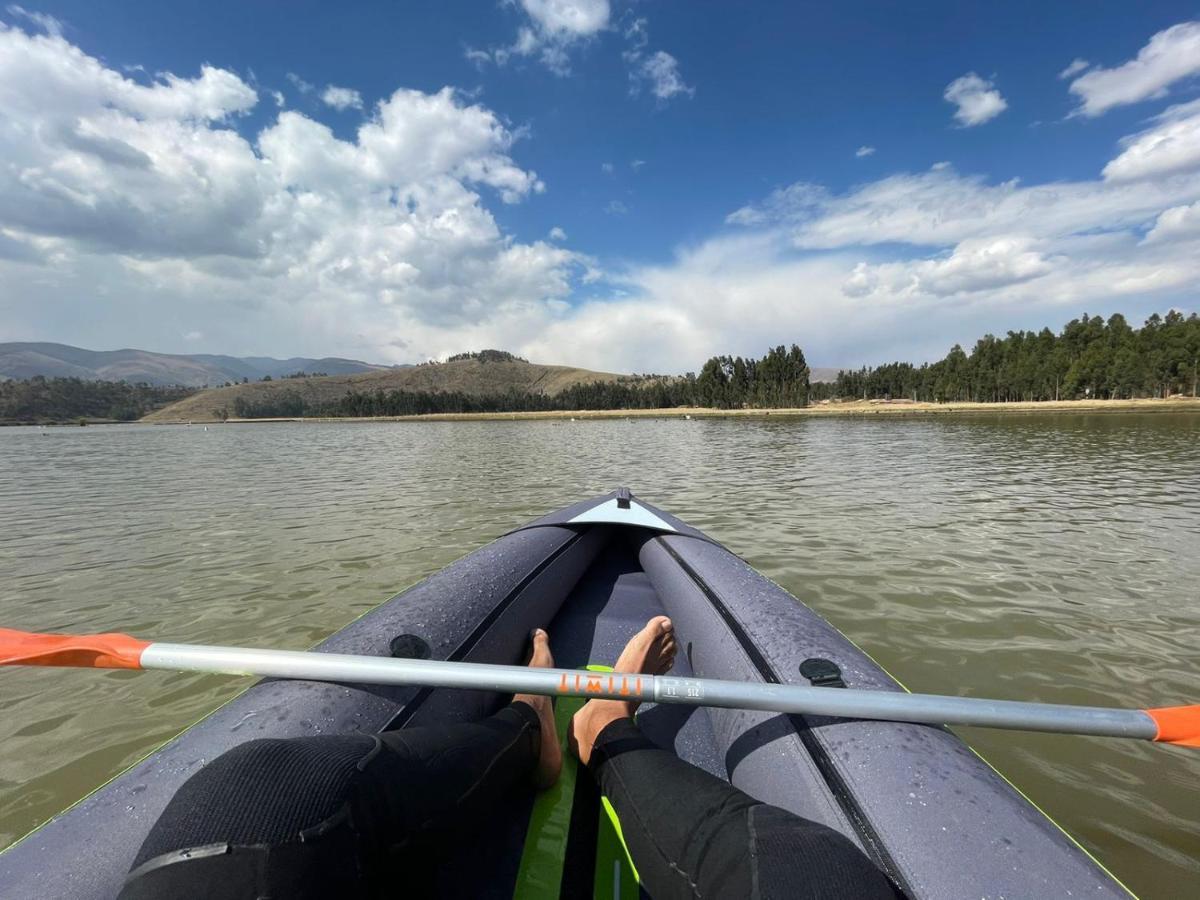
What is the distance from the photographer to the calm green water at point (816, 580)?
310 centimetres

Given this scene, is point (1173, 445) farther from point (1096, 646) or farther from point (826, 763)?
point (826, 763)

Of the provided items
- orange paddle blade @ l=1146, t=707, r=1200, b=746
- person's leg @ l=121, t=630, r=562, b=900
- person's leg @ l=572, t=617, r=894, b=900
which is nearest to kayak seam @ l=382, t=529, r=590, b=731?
person's leg @ l=121, t=630, r=562, b=900

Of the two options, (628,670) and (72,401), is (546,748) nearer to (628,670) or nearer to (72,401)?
(628,670)

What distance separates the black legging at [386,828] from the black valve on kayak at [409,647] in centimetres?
54

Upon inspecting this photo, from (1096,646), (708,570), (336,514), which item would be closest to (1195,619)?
(1096,646)

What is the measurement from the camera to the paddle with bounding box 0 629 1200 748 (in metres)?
1.82

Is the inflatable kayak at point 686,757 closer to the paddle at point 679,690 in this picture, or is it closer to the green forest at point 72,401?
the paddle at point 679,690

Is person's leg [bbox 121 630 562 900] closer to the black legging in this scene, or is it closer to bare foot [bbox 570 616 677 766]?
the black legging

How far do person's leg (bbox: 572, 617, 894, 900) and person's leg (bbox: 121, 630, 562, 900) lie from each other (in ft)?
1.76

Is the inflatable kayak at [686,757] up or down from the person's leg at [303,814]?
down

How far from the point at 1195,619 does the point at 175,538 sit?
12756 millimetres

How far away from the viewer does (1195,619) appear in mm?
4902

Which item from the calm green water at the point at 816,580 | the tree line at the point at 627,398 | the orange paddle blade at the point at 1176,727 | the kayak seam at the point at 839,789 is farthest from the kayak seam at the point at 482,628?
the tree line at the point at 627,398

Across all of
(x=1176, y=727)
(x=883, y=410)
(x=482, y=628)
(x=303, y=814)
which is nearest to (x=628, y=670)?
(x=482, y=628)
